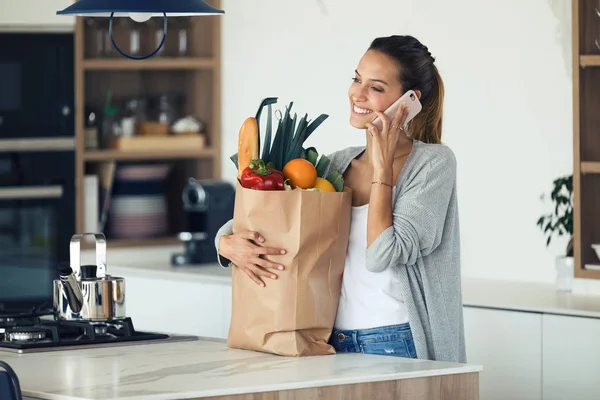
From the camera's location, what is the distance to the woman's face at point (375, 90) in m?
2.70

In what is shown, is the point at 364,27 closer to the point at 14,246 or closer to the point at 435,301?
the point at 14,246

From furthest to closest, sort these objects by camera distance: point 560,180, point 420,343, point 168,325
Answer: point 168,325
point 560,180
point 420,343

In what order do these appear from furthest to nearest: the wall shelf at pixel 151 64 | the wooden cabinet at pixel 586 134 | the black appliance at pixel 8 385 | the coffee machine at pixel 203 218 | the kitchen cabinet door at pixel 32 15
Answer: the wall shelf at pixel 151 64 → the coffee machine at pixel 203 218 → the kitchen cabinet door at pixel 32 15 → the wooden cabinet at pixel 586 134 → the black appliance at pixel 8 385

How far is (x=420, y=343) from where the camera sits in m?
2.62

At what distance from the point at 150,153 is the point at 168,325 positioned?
0.93 metres

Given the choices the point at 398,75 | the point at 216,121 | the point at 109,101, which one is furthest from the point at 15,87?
the point at 398,75

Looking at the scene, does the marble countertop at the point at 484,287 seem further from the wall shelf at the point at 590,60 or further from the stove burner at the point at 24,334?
the stove burner at the point at 24,334

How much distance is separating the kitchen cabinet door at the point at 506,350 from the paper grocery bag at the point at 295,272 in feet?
3.56

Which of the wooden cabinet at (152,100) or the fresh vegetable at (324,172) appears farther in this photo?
the wooden cabinet at (152,100)

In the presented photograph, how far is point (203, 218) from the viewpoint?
4.83 m

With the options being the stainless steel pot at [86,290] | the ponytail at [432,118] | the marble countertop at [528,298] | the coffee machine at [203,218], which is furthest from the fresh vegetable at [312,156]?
the coffee machine at [203,218]

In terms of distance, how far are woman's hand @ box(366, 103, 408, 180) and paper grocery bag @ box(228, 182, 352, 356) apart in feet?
0.29

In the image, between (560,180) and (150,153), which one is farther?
(150,153)

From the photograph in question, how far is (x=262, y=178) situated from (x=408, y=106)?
38 cm
